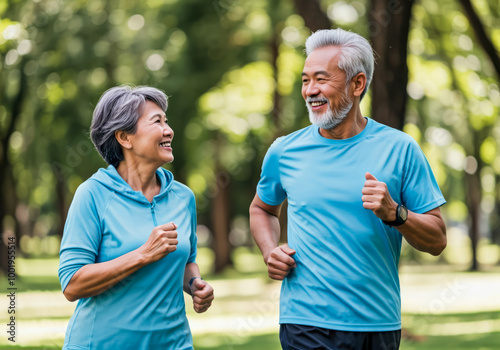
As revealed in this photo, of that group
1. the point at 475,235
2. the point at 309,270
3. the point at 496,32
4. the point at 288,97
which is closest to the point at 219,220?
the point at 288,97

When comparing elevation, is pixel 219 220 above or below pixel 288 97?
below

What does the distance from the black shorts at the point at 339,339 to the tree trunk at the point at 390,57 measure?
7552 mm

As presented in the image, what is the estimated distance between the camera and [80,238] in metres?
3.54

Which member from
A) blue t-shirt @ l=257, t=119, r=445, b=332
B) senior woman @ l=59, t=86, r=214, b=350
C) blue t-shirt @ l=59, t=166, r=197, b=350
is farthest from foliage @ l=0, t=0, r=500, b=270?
blue t-shirt @ l=59, t=166, r=197, b=350

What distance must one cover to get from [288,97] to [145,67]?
4490 mm

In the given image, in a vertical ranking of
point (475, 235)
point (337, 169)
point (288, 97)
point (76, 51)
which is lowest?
point (475, 235)

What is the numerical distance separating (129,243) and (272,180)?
1071 millimetres

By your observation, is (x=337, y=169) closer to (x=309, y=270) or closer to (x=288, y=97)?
(x=309, y=270)

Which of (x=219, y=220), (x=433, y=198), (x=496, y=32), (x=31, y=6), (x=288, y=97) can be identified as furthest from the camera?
(x=219, y=220)

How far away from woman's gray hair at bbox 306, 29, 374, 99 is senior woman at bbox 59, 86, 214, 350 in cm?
90

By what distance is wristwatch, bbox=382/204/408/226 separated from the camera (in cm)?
371

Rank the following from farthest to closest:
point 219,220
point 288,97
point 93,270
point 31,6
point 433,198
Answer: point 219,220 < point 288,97 < point 31,6 < point 433,198 < point 93,270

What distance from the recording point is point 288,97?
23.9m

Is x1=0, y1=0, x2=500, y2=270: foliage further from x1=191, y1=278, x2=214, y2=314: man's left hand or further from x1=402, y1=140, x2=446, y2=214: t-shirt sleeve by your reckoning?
x1=191, y1=278, x2=214, y2=314: man's left hand
